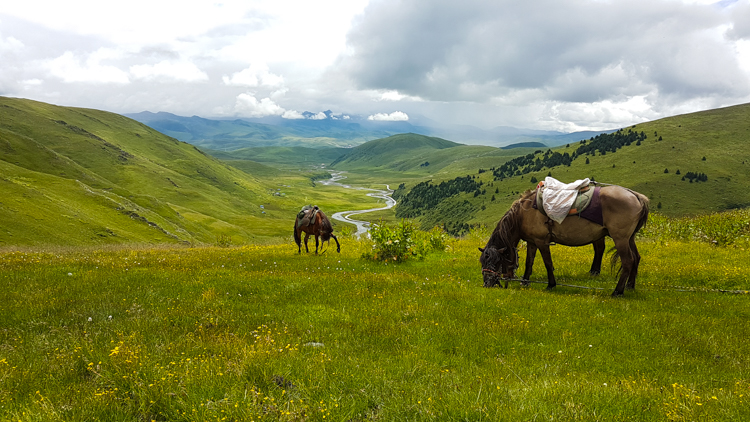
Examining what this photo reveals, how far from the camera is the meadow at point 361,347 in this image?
4.75 metres

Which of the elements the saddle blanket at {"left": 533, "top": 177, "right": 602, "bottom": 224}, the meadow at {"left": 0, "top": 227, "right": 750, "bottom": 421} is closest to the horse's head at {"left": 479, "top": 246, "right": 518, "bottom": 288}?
the meadow at {"left": 0, "top": 227, "right": 750, "bottom": 421}

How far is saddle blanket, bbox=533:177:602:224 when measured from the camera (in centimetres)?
1193

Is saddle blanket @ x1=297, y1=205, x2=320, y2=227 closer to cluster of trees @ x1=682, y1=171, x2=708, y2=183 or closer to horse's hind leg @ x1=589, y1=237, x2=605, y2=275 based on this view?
horse's hind leg @ x1=589, y1=237, x2=605, y2=275

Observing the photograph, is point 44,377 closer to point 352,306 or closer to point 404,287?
point 352,306

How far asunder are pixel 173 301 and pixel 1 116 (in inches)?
10337

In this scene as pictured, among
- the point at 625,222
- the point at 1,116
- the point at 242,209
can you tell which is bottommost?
the point at 242,209

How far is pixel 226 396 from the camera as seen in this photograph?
4.82 metres

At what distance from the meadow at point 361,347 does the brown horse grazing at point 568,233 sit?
1.02 m

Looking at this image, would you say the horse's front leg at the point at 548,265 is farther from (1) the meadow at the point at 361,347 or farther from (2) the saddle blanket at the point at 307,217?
(2) the saddle blanket at the point at 307,217

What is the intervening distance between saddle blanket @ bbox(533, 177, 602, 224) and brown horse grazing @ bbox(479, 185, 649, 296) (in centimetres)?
24

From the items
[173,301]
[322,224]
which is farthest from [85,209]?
[173,301]

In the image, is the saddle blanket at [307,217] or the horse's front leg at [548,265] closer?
the horse's front leg at [548,265]

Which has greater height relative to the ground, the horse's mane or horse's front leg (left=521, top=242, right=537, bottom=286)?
the horse's mane

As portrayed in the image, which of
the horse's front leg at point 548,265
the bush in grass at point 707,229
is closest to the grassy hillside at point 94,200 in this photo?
the horse's front leg at point 548,265
